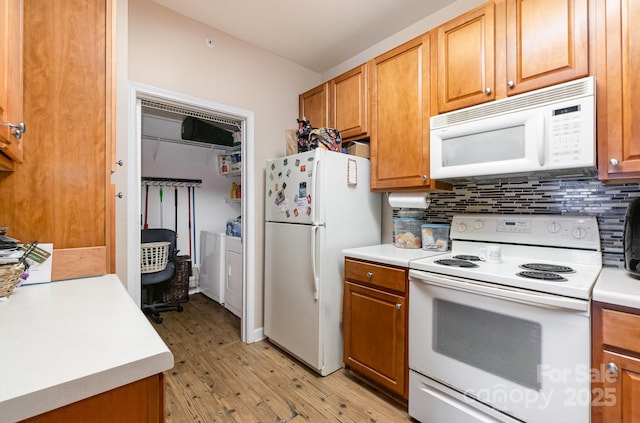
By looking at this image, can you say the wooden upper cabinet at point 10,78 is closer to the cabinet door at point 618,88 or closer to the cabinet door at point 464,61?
the cabinet door at point 464,61

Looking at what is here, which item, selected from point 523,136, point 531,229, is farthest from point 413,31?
point 531,229

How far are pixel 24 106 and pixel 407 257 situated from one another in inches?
76.7

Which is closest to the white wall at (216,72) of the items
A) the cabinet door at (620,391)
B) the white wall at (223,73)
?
the white wall at (223,73)

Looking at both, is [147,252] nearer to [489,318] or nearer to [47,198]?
[47,198]

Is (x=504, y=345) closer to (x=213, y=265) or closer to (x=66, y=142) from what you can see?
(x=66, y=142)

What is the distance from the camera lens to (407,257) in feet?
5.69

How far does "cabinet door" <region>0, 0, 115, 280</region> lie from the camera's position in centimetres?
116

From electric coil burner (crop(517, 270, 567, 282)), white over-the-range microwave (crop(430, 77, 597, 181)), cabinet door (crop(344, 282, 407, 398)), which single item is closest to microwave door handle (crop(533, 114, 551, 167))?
white over-the-range microwave (crop(430, 77, 597, 181))

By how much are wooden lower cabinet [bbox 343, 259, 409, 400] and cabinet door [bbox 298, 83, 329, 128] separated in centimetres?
136

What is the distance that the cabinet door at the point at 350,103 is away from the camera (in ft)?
7.41

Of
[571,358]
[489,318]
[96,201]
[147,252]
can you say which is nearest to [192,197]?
[147,252]

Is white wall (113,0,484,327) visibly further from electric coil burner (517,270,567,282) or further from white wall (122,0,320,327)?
electric coil burner (517,270,567,282)

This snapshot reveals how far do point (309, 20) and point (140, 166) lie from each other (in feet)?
5.48

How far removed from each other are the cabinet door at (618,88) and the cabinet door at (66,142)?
7.24 feet
